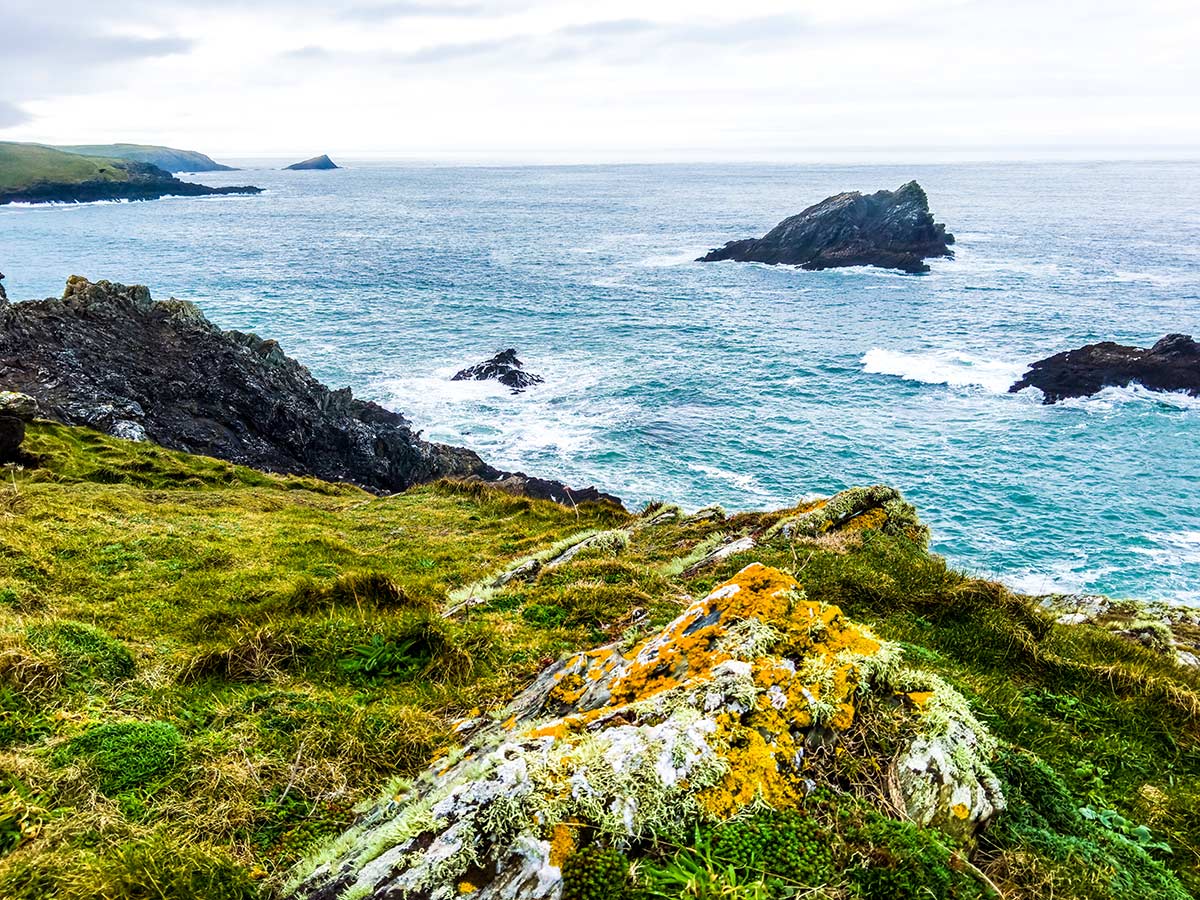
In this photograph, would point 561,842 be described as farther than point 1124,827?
No

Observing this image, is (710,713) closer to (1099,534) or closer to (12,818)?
(12,818)

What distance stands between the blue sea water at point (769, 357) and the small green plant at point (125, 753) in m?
13.8

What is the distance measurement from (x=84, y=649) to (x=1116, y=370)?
66.8 metres

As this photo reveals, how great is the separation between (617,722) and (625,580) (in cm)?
528

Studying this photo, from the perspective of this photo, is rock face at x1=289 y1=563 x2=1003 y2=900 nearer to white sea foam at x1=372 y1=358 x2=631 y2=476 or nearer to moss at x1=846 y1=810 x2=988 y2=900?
moss at x1=846 y1=810 x2=988 y2=900

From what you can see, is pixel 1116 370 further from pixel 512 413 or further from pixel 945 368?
pixel 512 413

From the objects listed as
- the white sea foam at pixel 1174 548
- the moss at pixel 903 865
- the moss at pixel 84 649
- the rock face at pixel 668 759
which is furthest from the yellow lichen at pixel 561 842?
the white sea foam at pixel 1174 548

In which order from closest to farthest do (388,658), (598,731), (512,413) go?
1. (598,731)
2. (388,658)
3. (512,413)

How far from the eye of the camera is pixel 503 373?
53969 millimetres

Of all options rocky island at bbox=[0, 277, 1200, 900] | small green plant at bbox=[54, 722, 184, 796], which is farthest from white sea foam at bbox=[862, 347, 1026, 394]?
small green plant at bbox=[54, 722, 184, 796]

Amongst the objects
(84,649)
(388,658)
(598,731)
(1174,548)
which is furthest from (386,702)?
(1174,548)

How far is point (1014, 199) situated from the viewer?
646 ft

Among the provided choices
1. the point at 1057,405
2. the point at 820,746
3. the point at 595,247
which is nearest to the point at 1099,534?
the point at 1057,405

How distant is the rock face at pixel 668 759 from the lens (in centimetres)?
329
